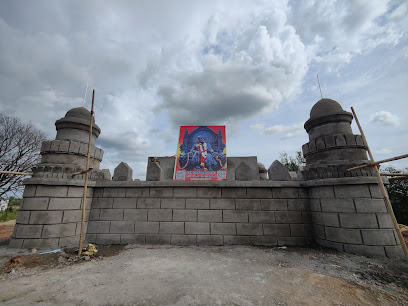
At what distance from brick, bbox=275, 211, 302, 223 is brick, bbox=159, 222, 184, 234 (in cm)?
323

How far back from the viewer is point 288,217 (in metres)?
5.86

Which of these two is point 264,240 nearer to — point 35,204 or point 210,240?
point 210,240

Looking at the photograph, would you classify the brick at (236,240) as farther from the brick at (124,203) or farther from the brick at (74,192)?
the brick at (74,192)

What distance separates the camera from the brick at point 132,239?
592 centimetres

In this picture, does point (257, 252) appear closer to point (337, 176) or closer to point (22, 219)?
point (337, 176)

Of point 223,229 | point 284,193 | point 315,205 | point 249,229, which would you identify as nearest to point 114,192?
point 223,229

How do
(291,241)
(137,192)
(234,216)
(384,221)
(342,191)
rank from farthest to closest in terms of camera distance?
(137,192) → (234,216) → (291,241) → (342,191) → (384,221)

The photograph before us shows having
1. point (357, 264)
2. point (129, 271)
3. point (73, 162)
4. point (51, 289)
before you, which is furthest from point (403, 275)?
point (73, 162)

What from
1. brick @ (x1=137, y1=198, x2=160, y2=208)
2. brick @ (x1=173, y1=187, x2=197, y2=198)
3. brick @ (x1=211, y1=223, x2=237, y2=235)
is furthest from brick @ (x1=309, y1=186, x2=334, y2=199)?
brick @ (x1=137, y1=198, x2=160, y2=208)

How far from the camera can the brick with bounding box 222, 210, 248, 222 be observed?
590 cm

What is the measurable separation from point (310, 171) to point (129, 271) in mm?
6018

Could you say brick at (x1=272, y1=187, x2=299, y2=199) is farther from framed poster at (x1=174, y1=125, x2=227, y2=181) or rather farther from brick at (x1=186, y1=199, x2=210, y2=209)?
framed poster at (x1=174, y1=125, x2=227, y2=181)

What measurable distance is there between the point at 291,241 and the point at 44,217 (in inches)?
309

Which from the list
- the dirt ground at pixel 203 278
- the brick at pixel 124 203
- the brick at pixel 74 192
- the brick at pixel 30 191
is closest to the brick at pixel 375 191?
the dirt ground at pixel 203 278
